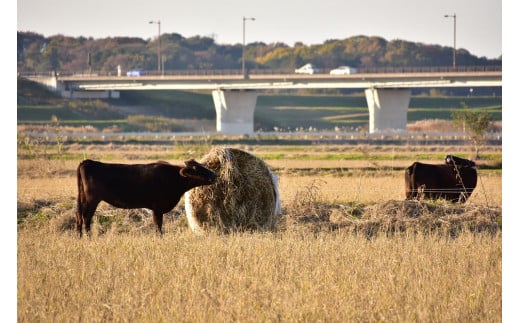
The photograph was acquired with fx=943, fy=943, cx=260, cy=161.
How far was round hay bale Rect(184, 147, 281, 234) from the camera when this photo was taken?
1508 centimetres

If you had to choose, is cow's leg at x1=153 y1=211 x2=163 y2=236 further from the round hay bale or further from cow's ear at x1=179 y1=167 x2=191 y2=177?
cow's ear at x1=179 y1=167 x2=191 y2=177

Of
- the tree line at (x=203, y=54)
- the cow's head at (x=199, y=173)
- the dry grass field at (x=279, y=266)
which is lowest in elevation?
the dry grass field at (x=279, y=266)

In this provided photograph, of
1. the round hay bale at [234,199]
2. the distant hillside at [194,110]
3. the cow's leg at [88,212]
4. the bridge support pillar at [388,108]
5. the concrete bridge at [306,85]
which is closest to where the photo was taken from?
the round hay bale at [234,199]

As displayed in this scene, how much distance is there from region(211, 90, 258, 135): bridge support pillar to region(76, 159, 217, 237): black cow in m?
67.9

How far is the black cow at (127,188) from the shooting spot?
50.6ft

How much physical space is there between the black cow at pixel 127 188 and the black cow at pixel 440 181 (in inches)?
251

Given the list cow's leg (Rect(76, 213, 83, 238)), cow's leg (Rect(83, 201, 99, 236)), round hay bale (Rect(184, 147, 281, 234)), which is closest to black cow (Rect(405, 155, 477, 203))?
round hay bale (Rect(184, 147, 281, 234))

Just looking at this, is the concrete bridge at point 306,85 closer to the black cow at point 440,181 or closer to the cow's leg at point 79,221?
the black cow at point 440,181

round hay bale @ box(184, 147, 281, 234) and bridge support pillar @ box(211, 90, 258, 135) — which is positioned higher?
bridge support pillar @ box(211, 90, 258, 135)

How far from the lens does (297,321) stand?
9.41 metres

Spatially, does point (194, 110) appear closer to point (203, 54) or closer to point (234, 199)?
point (203, 54)

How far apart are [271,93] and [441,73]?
61.0 m

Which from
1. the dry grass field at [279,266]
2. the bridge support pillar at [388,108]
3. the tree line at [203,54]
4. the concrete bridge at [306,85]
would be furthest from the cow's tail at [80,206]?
the tree line at [203,54]
